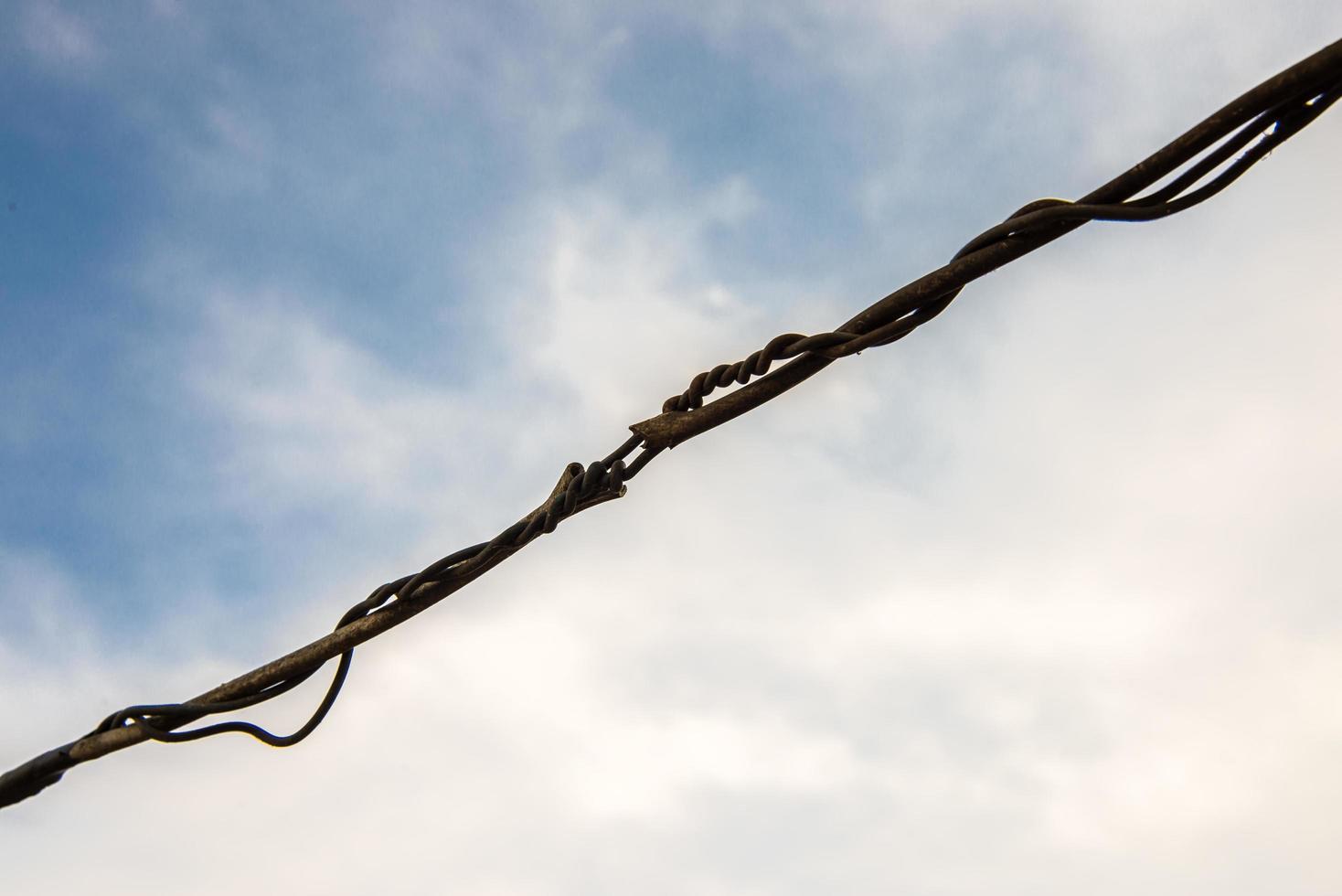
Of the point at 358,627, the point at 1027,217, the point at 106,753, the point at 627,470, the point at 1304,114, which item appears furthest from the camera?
the point at 106,753

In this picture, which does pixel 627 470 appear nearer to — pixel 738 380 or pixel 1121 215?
pixel 738 380

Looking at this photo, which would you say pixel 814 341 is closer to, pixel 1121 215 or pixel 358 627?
pixel 1121 215

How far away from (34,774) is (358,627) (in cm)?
126

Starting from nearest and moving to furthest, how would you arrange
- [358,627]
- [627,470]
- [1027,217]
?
[1027,217], [627,470], [358,627]

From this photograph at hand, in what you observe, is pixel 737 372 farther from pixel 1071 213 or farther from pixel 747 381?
pixel 1071 213

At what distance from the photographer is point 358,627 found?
2.67 m

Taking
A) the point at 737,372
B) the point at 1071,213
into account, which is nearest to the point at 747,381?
the point at 737,372

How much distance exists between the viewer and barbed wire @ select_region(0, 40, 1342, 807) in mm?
1822

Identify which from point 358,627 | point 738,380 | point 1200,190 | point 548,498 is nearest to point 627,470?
point 548,498

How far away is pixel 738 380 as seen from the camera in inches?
88.7

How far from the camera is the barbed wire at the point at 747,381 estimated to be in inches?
71.7

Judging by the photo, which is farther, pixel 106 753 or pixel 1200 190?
pixel 106 753

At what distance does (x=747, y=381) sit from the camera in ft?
7.38

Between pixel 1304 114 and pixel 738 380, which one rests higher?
pixel 738 380
